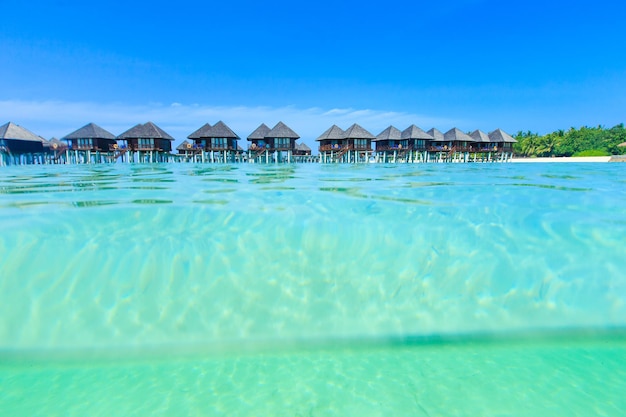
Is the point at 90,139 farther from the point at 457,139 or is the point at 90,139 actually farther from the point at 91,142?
the point at 457,139

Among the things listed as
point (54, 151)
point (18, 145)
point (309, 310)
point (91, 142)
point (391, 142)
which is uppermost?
point (91, 142)

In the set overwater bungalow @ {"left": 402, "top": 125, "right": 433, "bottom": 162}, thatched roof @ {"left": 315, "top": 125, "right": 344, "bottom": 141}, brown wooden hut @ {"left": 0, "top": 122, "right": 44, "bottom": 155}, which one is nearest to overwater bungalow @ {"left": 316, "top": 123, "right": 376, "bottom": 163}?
thatched roof @ {"left": 315, "top": 125, "right": 344, "bottom": 141}

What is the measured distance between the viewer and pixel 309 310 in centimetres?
430

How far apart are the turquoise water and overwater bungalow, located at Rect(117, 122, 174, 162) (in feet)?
109

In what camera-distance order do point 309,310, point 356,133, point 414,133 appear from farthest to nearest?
point 414,133 → point 356,133 → point 309,310

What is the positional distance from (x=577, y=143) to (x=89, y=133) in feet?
240

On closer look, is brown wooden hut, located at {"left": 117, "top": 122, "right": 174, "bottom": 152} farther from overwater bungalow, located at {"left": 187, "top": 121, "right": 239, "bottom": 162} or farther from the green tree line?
the green tree line

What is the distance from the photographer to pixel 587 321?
419 centimetres

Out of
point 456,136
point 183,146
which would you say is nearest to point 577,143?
point 456,136

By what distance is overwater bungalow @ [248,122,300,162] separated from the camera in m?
36.7

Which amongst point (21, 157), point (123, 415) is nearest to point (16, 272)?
point (123, 415)

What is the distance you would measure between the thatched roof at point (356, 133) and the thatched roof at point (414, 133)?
5054mm

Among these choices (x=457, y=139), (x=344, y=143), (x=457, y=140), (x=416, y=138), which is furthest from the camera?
(x=457, y=140)

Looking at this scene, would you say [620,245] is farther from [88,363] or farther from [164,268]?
[88,363]
